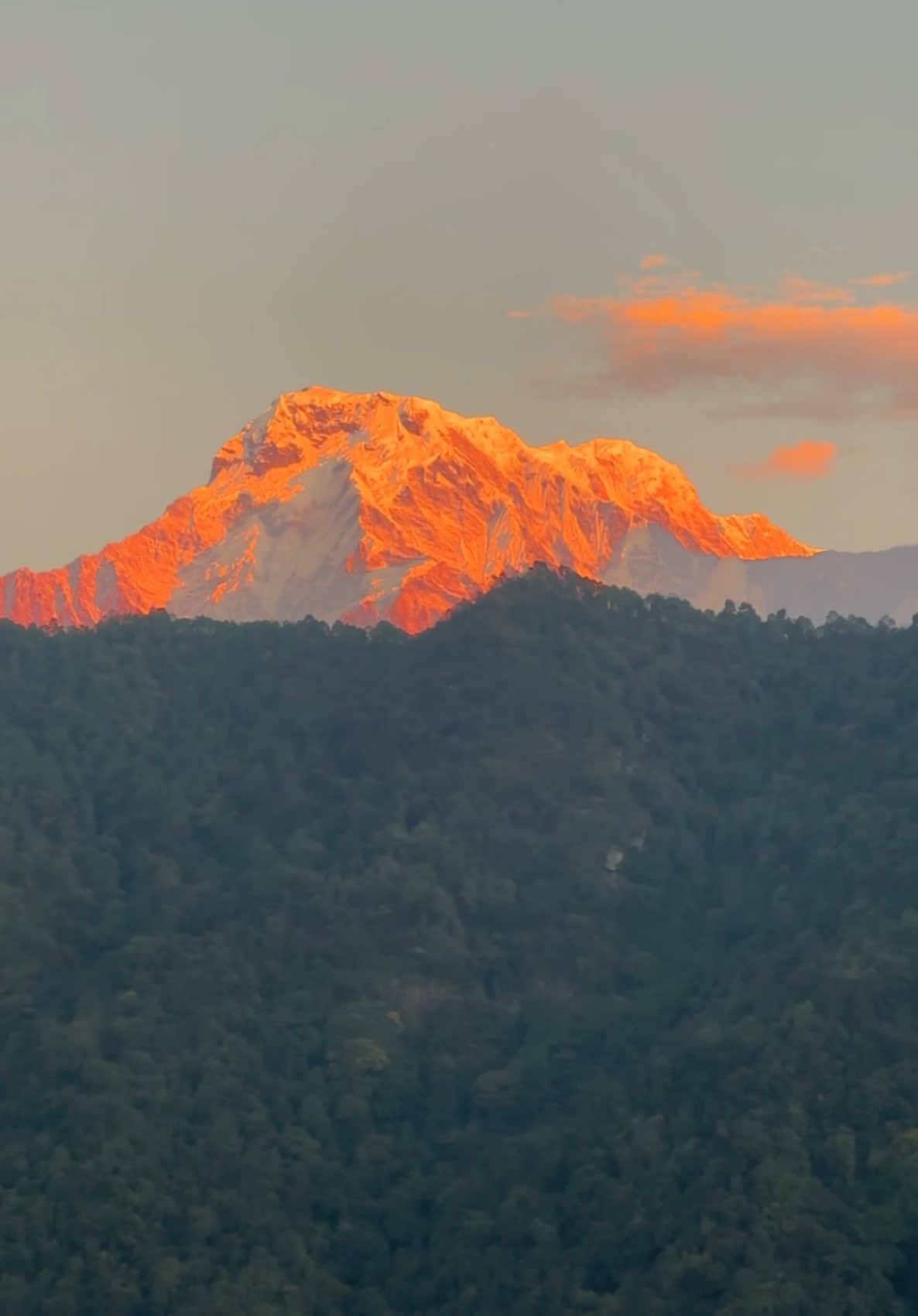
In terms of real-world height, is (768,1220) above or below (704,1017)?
below

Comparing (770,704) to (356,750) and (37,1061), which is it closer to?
(356,750)

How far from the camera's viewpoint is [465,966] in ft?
228

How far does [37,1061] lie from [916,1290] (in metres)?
25.3

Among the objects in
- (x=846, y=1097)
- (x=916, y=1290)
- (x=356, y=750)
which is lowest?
(x=916, y=1290)

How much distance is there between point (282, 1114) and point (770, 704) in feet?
87.6

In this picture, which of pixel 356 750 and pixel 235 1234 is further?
pixel 356 750

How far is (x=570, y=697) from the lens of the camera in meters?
79.1

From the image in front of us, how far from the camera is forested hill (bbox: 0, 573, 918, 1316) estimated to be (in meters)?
56.0

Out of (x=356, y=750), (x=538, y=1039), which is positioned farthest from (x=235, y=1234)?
(x=356, y=750)

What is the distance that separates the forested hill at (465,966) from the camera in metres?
56.0

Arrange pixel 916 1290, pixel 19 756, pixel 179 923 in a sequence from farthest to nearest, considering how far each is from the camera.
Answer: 1. pixel 19 756
2. pixel 179 923
3. pixel 916 1290

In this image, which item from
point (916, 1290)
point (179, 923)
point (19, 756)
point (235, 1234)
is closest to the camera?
point (916, 1290)

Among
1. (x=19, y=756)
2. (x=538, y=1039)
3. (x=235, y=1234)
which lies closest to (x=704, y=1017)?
(x=538, y=1039)

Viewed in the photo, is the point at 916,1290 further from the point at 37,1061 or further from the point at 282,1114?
the point at 37,1061
